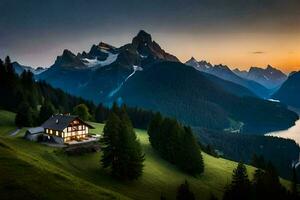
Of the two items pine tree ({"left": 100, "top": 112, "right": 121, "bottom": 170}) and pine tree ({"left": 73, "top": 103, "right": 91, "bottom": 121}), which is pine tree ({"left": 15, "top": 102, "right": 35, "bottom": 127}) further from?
pine tree ({"left": 100, "top": 112, "right": 121, "bottom": 170})

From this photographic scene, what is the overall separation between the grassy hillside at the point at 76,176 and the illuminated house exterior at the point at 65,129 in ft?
28.0

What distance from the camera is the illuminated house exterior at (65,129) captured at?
105 metres

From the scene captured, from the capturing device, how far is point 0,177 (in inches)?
1999

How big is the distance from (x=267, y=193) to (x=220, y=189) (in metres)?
15.3

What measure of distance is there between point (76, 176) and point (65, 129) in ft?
116

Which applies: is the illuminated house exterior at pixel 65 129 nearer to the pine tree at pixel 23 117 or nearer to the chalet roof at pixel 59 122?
the chalet roof at pixel 59 122

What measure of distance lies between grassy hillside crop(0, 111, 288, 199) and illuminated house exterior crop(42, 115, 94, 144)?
28.0 ft

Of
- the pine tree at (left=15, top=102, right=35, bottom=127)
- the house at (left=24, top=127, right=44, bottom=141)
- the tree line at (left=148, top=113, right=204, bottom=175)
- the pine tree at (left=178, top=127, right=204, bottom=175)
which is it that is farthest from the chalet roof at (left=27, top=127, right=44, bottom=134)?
the pine tree at (left=178, top=127, right=204, bottom=175)

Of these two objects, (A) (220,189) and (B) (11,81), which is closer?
(A) (220,189)

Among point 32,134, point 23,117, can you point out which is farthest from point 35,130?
point 23,117

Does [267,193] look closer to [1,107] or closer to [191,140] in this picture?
[191,140]

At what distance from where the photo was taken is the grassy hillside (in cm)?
5041

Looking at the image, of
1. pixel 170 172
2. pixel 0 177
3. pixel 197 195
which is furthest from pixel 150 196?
pixel 0 177

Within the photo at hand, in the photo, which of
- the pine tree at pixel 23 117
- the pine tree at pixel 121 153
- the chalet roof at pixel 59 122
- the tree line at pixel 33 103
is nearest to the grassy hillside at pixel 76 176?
the pine tree at pixel 121 153
